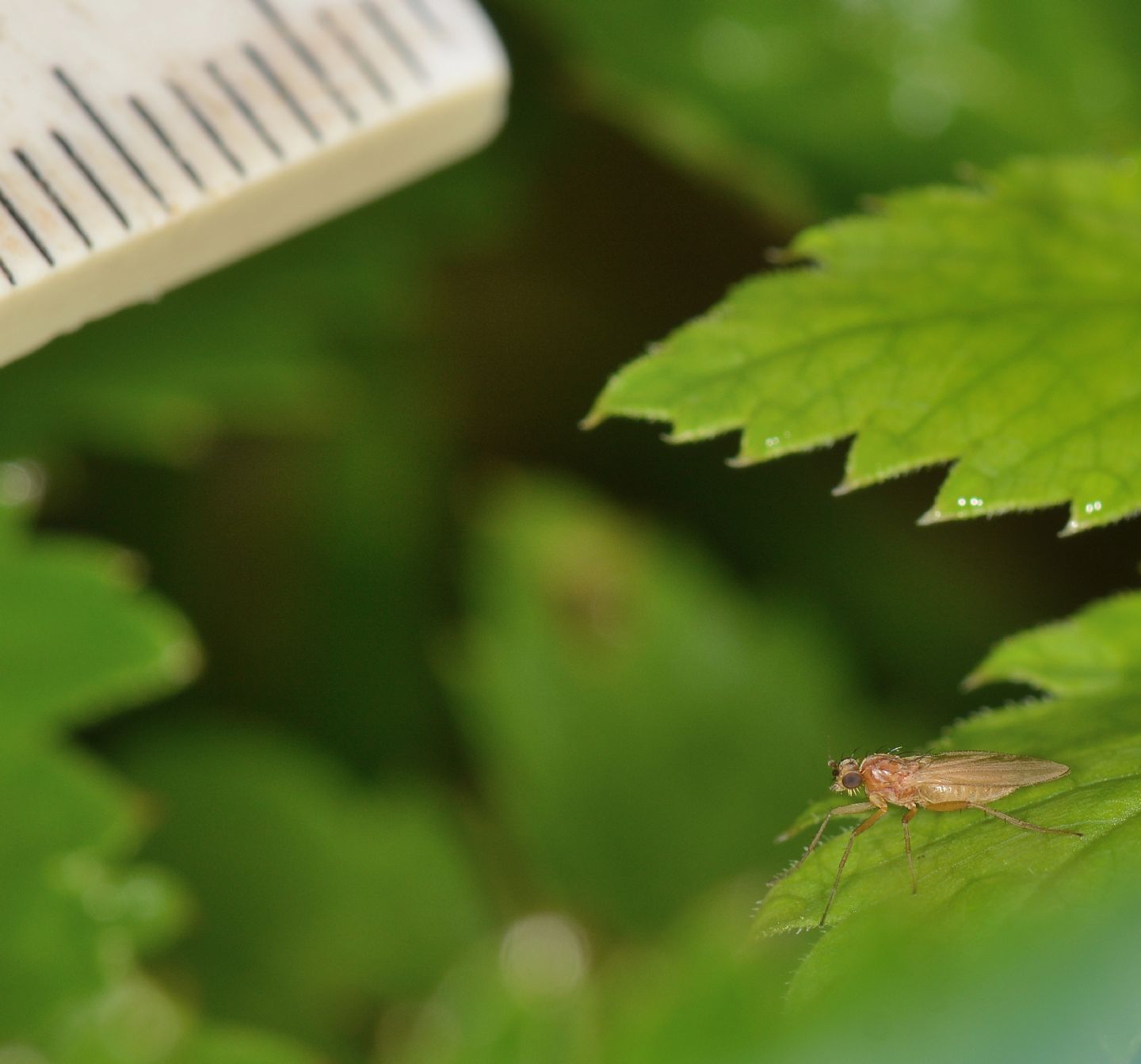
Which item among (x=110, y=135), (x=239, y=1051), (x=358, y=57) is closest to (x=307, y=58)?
(x=358, y=57)

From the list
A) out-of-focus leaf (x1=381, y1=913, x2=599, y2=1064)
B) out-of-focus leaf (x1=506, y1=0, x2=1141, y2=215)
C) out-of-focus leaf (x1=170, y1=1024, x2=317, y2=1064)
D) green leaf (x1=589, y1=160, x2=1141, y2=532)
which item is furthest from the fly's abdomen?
out-of-focus leaf (x1=506, y1=0, x2=1141, y2=215)

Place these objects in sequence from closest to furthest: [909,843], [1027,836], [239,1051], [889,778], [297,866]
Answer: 1. [1027,836]
2. [909,843]
3. [889,778]
4. [239,1051]
5. [297,866]

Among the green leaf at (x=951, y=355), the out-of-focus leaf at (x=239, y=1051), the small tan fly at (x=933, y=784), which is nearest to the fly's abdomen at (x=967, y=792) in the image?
the small tan fly at (x=933, y=784)

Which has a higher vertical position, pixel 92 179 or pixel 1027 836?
pixel 92 179

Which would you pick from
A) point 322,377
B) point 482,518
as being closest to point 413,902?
point 482,518

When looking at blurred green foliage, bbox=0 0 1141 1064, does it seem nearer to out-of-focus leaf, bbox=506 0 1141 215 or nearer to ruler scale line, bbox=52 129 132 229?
out-of-focus leaf, bbox=506 0 1141 215

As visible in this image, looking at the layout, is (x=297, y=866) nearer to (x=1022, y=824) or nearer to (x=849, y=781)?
(x=849, y=781)

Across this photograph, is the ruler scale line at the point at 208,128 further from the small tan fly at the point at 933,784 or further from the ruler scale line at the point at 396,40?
the small tan fly at the point at 933,784
